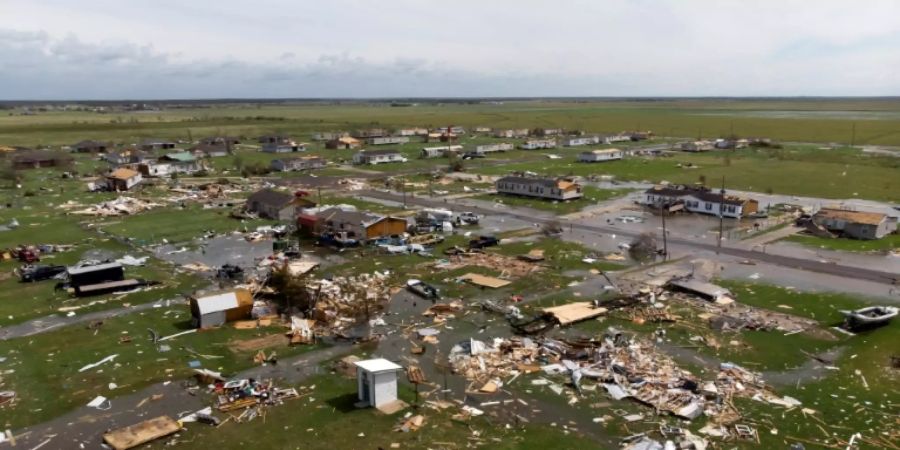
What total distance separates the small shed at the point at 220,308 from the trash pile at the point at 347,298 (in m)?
3.84

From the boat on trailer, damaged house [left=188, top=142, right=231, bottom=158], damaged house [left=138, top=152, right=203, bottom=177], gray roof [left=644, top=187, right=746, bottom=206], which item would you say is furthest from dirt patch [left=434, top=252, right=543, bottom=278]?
damaged house [left=188, top=142, right=231, bottom=158]

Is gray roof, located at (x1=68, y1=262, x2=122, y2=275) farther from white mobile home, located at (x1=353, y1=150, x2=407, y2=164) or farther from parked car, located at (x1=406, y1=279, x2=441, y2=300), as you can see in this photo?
white mobile home, located at (x1=353, y1=150, x2=407, y2=164)

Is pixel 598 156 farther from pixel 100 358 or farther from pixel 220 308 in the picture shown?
pixel 100 358

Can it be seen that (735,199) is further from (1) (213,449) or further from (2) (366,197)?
(1) (213,449)

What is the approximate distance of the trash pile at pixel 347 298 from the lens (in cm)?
3272

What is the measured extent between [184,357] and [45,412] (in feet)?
19.6

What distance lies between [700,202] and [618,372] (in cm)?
4209

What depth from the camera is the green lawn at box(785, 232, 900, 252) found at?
4703 centimetres

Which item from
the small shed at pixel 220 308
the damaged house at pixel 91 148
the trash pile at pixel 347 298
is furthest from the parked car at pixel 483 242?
the damaged house at pixel 91 148

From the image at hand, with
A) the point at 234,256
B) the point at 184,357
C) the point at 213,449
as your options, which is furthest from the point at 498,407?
the point at 234,256

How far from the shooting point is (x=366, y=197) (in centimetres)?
7531

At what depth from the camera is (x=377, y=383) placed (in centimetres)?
2316

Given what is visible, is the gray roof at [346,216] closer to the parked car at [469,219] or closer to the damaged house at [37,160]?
the parked car at [469,219]

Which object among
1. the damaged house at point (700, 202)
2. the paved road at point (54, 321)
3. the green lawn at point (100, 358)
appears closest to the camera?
the green lawn at point (100, 358)
